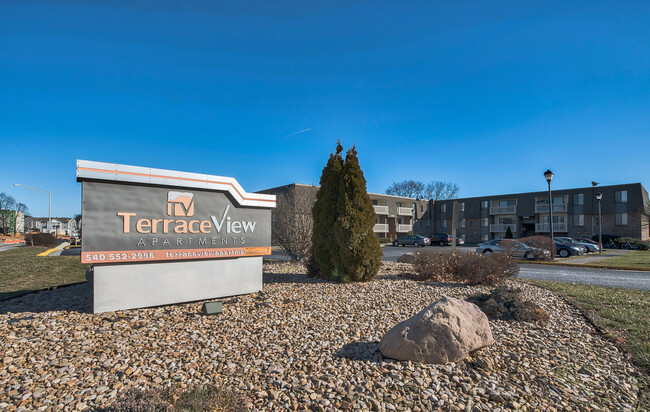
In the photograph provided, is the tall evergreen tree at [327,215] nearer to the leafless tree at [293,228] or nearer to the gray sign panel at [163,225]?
the gray sign panel at [163,225]

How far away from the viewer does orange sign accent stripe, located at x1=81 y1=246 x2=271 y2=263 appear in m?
5.74

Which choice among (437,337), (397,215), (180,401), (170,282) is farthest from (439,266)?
(397,215)

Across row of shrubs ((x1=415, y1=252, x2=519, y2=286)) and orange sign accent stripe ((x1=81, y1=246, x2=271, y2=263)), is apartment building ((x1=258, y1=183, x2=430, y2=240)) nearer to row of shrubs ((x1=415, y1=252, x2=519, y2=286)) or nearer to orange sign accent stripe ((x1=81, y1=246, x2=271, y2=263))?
row of shrubs ((x1=415, y1=252, x2=519, y2=286))

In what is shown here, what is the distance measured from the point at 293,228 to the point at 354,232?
6021 mm

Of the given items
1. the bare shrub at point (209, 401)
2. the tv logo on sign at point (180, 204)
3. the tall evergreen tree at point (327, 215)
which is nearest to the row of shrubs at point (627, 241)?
Result: the tall evergreen tree at point (327, 215)

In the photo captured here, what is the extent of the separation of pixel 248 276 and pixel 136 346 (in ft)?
10.4

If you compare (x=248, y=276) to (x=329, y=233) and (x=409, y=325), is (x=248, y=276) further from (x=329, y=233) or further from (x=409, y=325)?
(x=409, y=325)

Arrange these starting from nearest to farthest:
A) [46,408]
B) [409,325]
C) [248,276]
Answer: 1. [46,408]
2. [409,325]
3. [248,276]

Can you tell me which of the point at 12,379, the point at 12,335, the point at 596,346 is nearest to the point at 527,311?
the point at 596,346

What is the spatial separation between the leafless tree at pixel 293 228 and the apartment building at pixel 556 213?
3558cm

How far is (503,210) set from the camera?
1726 inches

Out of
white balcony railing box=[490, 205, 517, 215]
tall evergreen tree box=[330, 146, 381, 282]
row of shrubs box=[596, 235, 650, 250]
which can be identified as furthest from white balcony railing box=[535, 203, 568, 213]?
tall evergreen tree box=[330, 146, 381, 282]

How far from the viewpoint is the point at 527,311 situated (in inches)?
227

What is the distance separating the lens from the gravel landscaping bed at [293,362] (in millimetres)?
3285
